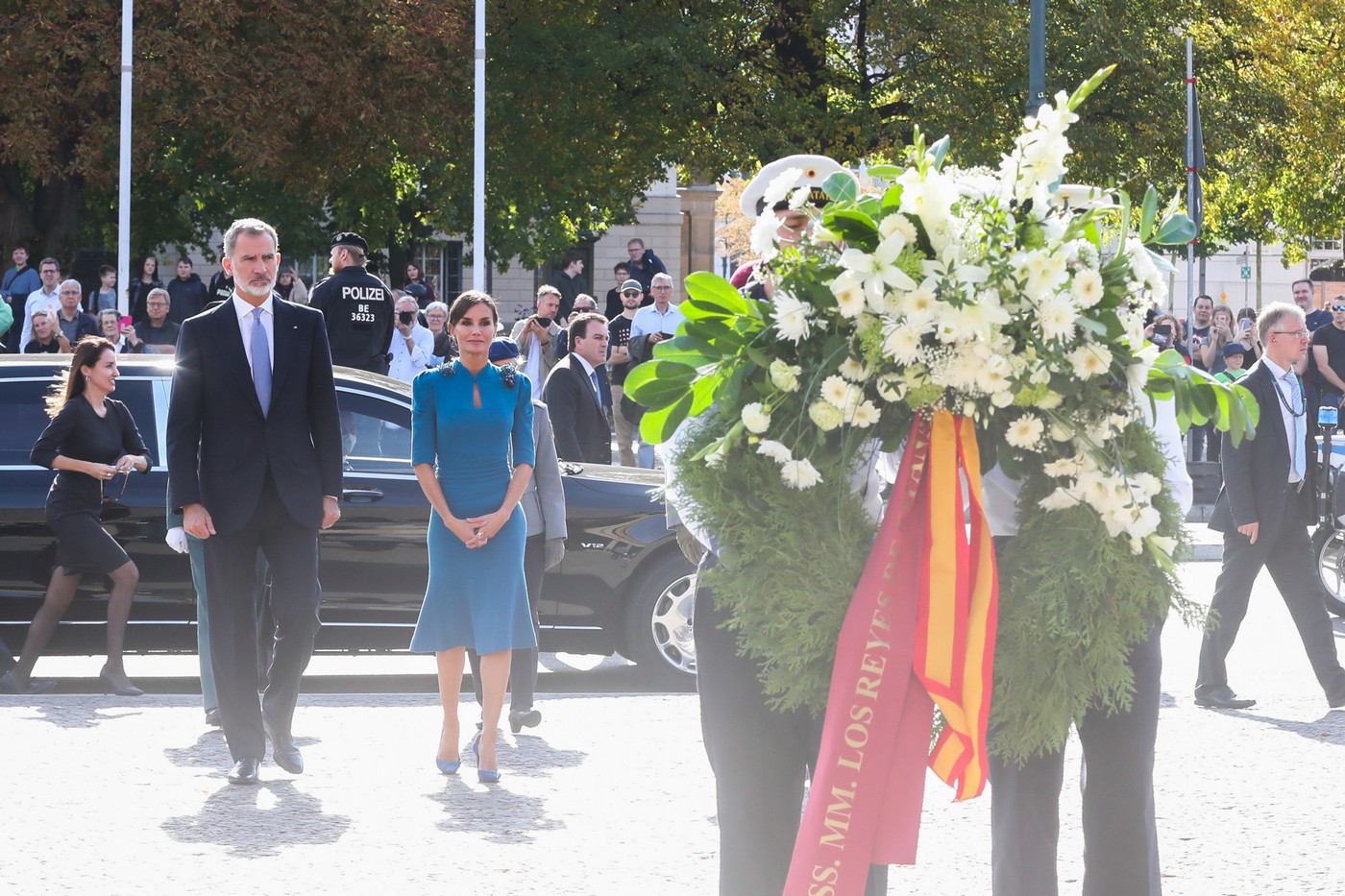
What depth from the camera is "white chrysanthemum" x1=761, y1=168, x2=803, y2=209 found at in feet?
13.0

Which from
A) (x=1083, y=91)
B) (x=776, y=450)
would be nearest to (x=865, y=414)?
(x=776, y=450)

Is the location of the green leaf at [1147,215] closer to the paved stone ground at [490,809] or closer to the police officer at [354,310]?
the paved stone ground at [490,809]

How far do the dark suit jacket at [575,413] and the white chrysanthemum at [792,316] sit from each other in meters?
8.03

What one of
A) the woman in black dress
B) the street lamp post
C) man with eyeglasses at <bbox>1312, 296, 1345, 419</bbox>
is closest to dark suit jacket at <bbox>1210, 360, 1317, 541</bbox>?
the woman in black dress

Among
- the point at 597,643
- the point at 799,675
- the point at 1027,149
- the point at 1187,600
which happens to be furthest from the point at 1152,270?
the point at 597,643

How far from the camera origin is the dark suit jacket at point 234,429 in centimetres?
711

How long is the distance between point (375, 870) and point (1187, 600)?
2.80 metres

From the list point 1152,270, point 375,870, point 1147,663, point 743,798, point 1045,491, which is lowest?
point 375,870

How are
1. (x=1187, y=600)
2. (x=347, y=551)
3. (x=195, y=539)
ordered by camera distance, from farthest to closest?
1. (x=347, y=551)
2. (x=195, y=539)
3. (x=1187, y=600)

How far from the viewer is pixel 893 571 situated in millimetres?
3783

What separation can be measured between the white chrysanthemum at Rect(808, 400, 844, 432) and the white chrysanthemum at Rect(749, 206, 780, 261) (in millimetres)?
353

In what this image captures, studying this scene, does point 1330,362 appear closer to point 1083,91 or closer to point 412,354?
point 412,354

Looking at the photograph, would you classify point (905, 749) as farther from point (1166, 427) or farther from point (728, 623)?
point (1166, 427)

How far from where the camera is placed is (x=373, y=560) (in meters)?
9.52
